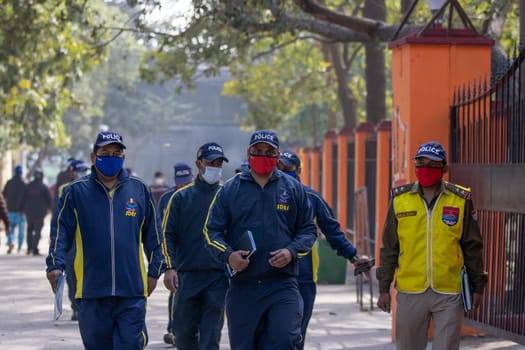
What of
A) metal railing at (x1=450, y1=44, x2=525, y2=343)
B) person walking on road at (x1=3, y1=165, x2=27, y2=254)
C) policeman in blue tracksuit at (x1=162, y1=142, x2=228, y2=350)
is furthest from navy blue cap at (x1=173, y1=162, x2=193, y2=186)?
person walking on road at (x1=3, y1=165, x2=27, y2=254)

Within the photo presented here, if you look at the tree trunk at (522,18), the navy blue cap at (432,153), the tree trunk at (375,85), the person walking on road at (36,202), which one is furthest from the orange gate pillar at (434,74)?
the person walking on road at (36,202)

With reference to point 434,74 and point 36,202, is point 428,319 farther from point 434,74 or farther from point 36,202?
point 36,202

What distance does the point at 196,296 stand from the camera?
857cm

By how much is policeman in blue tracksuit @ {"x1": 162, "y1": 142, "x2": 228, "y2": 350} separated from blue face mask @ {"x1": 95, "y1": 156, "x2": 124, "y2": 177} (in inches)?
57.2

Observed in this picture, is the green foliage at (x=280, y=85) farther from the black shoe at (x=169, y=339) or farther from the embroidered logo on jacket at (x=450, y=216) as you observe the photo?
the embroidered logo on jacket at (x=450, y=216)

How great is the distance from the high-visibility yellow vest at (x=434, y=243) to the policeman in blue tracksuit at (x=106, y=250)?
170cm

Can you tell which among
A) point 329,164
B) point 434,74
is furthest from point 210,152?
point 329,164

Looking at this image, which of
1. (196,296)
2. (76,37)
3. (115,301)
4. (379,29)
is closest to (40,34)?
(76,37)

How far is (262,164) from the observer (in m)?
6.99

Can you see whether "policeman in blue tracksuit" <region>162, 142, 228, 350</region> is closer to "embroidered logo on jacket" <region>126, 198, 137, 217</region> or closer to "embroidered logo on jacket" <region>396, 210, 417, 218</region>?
"embroidered logo on jacket" <region>126, 198, 137, 217</region>

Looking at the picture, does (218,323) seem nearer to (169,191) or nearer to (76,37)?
(169,191)

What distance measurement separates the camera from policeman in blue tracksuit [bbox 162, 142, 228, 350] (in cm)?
852

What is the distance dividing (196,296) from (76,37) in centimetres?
1409

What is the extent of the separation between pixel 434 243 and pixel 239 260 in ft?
4.47
